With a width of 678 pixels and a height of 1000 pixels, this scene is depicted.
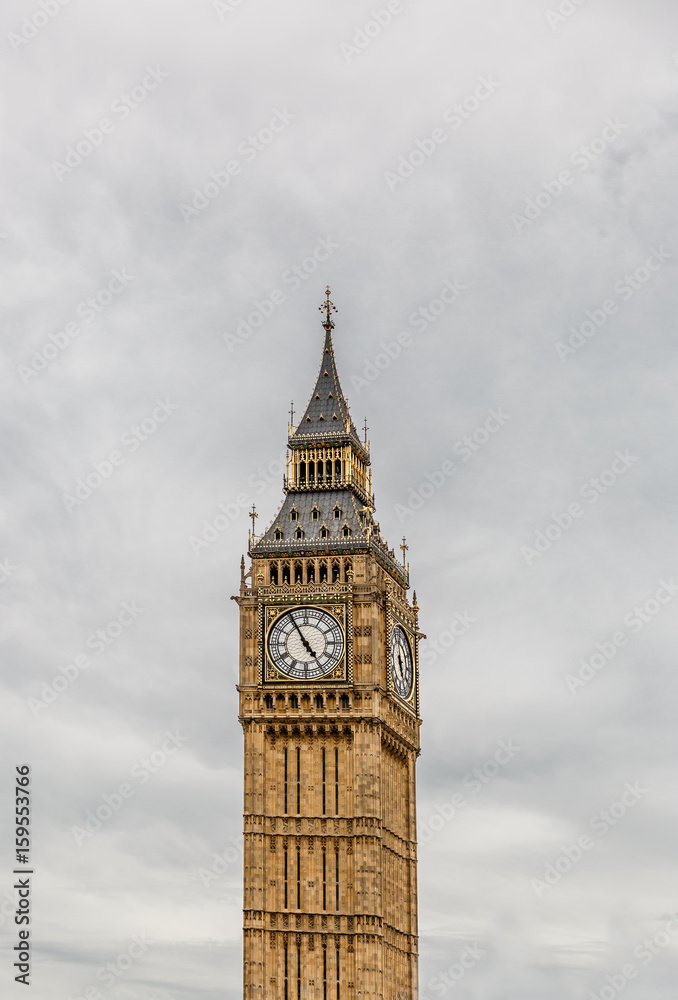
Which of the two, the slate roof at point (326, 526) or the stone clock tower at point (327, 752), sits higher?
the slate roof at point (326, 526)

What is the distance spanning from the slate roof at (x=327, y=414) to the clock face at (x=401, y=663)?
14.3m

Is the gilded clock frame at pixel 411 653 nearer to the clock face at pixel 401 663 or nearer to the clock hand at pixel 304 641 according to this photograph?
the clock face at pixel 401 663

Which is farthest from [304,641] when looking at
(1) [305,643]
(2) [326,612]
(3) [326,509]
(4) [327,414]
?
(4) [327,414]

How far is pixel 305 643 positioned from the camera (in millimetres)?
132625

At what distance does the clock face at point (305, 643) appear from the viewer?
5192 inches

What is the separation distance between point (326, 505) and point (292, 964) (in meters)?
32.0

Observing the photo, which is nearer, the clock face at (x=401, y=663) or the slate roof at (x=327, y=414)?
the clock face at (x=401, y=663)

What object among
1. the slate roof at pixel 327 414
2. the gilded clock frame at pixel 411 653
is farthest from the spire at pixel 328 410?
the gilded clock frame at pixel 411 653

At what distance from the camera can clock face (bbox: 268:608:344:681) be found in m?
132

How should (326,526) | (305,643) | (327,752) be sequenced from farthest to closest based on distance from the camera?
(326,526) → (305,643) → (327,752)

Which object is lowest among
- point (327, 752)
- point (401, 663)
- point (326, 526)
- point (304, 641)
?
point (327, 752)

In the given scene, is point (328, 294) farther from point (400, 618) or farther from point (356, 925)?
point (356, 925)

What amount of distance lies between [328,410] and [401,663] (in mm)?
19417

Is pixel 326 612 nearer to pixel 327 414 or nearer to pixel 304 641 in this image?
pixel 304 641
